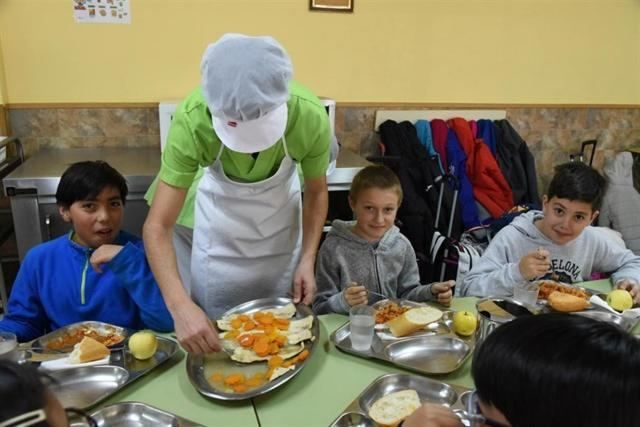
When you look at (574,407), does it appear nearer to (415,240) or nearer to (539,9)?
(415,240)

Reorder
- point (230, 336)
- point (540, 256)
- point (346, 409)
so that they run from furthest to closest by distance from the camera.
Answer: point (540, 256)
point (230, 336)
point (346, 409)

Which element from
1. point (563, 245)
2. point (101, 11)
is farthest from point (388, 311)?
point (101, 11)

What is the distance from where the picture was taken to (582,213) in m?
1.87

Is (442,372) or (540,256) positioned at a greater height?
(540,256)

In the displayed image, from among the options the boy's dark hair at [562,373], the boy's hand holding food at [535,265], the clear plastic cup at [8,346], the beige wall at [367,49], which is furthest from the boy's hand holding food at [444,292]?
the beige wall at [367,49]

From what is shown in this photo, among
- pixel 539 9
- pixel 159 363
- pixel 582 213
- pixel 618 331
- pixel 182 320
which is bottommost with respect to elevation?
pixel 159 363

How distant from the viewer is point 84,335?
4.34ft

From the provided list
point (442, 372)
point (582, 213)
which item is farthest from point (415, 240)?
point (442, 372)

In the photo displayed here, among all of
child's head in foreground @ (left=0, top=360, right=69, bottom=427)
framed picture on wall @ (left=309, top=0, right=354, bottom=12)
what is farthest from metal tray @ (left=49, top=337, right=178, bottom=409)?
framed picture on wall @ (left=309, top=0, right=354, bottom=12)

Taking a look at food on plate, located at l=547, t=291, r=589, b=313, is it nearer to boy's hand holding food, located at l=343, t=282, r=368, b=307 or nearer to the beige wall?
boy's hand holding food, located at l=343, t=282, r=368, b=307

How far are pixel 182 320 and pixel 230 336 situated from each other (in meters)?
0.15

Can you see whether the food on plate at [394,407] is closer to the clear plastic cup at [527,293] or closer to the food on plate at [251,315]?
the food on plate at [251,315]

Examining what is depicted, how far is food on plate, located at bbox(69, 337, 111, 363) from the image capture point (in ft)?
3.86

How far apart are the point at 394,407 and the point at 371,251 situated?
831 mm
